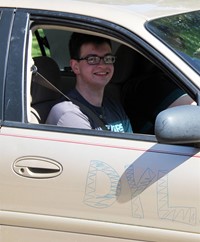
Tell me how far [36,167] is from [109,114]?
2.42 ft

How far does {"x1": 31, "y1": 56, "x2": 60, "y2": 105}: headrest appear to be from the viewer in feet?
11.2

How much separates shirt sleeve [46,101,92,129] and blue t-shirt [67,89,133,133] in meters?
0.06

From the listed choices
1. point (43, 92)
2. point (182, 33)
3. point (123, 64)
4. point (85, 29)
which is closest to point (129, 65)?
point (123, 64)

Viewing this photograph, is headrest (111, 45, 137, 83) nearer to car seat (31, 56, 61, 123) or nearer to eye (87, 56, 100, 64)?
car seat (31, 56, 61, 123)

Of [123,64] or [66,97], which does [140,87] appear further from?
[66,97]

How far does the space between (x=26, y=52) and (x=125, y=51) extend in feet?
3.61

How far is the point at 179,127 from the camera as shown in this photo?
8.77 ft

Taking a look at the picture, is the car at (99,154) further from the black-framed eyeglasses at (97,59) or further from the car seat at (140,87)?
the car seat at (140,87)

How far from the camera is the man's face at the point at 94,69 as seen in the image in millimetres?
3404

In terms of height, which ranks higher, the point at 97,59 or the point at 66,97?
the point at 97,59

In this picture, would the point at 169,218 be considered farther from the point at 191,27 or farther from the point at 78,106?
the point at 191,27

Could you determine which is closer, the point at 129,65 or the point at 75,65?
the point at 75,65

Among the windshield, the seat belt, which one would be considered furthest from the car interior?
the windshield

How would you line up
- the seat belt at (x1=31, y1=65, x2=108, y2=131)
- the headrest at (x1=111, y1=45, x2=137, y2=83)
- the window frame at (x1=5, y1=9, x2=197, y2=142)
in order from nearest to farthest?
the window frame at (x1=5, y1=9, x2=197, y2=142) → the seat belt at (x1=31, y1=65, x2=108, y2=131) → the headrest at (x1=111, y1=45, x2=137, y2=83)
